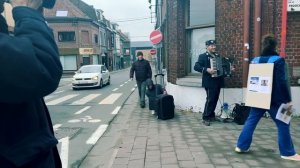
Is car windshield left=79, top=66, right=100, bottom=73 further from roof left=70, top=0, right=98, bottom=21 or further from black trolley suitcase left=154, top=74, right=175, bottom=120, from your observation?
roof left=70, top=0, right=98, bottom=21

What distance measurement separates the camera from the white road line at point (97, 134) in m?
6.08

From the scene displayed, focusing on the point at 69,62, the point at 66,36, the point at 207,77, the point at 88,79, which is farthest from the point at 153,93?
the point at 66,36

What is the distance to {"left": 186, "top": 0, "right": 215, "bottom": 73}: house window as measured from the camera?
8.30 m

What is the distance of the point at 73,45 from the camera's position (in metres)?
39.7

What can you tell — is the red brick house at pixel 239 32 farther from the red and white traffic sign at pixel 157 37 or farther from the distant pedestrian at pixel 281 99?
the red and white traffic sign at pixel 157 37

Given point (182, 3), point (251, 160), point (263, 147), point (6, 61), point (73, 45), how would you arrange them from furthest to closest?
point (73, 45)
point (182, 3)
point (263, 147)
point (251, 160)
point (6, 61)

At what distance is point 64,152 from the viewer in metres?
5.38

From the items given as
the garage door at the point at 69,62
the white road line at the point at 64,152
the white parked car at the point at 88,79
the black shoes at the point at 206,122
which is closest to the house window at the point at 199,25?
the black shoes at the point at 206,122

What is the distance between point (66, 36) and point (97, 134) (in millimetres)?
35825

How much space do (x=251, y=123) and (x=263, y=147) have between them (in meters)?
0.72

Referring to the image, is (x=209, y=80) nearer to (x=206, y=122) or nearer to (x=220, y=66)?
(x=220, y=66)

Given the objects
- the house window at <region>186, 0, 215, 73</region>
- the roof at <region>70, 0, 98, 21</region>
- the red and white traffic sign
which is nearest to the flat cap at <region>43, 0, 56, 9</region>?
the house window at <region>186, 0, 215, 73</region>

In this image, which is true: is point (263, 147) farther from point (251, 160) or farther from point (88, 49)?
point (88, 49)

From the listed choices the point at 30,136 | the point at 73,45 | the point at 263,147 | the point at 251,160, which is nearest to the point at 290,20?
the point at 263,147
